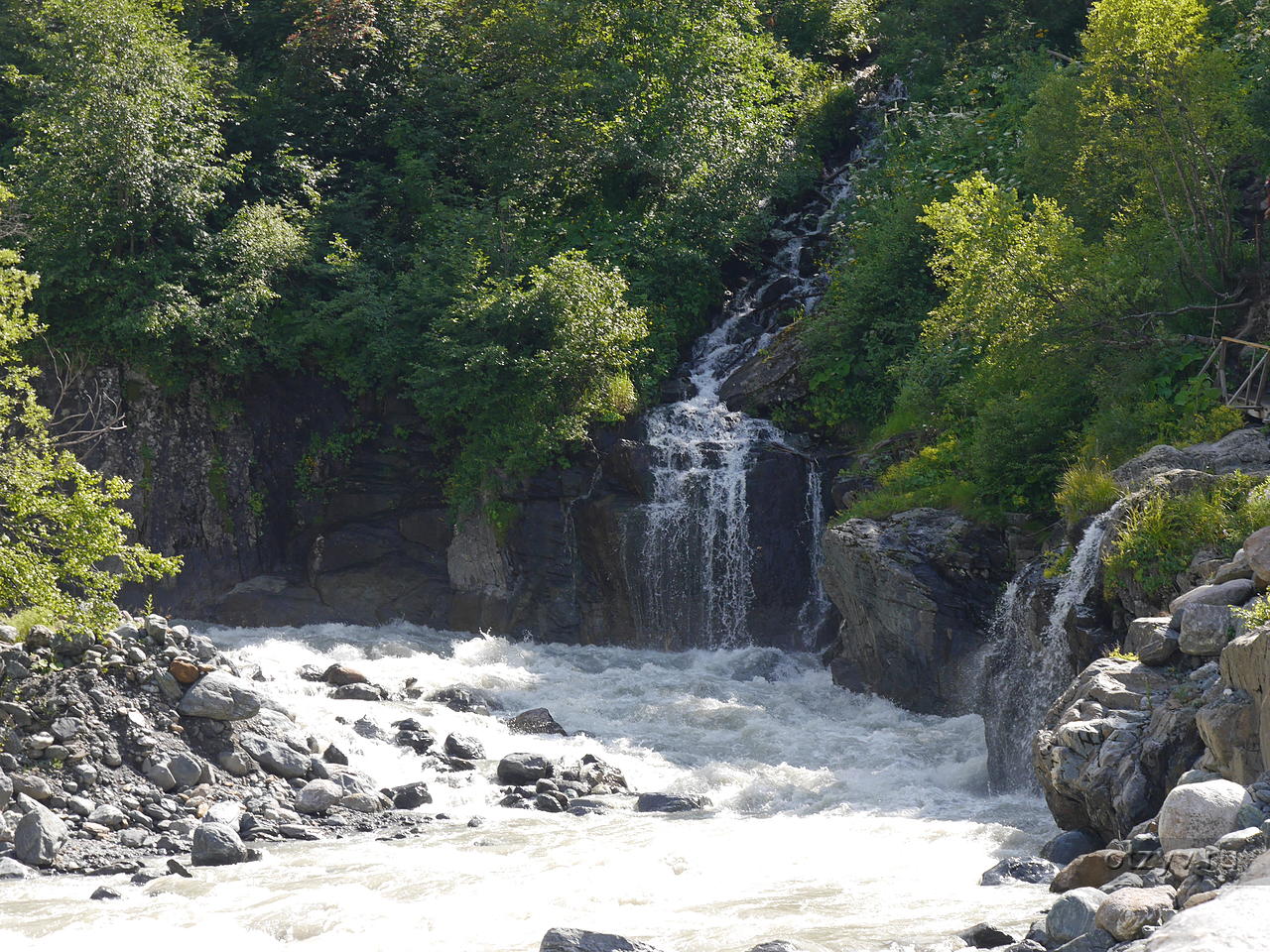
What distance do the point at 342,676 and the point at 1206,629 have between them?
10949 millimetres

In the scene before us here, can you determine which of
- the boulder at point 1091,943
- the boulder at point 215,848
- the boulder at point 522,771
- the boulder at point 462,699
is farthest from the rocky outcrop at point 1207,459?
the boulder at point 215,848

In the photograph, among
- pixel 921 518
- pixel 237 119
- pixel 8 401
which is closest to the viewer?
pixel 8 401

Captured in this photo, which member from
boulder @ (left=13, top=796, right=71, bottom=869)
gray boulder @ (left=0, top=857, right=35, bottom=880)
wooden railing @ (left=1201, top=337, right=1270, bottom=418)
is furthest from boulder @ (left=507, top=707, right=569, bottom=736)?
wooden railing @ (left=1201, top=337, right=1270, bottom=418)

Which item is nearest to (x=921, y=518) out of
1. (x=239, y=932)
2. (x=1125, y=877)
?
(x=1125, y=877)

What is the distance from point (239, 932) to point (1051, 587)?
8.94m

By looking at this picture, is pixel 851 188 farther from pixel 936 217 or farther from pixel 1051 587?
pixel 1051 587

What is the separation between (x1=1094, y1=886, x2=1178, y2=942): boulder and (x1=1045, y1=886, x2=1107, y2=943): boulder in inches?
5.3

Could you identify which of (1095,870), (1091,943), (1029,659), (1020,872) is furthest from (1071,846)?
(1029,659)

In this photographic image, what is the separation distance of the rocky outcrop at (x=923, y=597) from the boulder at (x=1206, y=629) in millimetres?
5668

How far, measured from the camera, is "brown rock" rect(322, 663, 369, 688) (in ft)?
55.6

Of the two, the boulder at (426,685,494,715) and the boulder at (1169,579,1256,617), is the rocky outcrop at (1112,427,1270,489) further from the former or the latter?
the boulder at (426,685,494,715)

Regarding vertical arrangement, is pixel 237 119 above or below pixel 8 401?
above

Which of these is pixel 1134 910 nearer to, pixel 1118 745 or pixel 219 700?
pixel 1118 745

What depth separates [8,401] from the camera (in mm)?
13266
